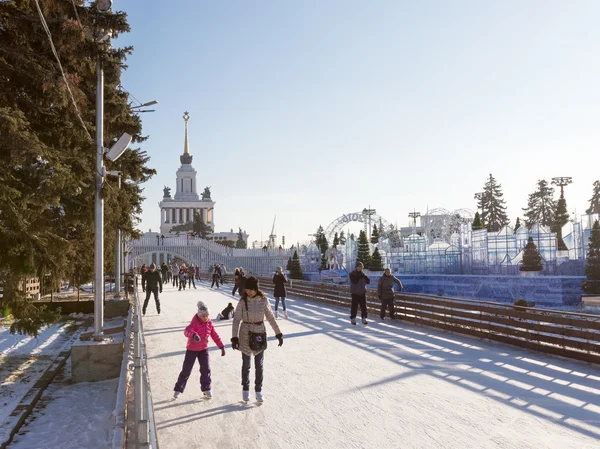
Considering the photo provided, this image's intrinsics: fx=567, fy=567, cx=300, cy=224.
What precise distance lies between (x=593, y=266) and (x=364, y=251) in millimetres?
23414

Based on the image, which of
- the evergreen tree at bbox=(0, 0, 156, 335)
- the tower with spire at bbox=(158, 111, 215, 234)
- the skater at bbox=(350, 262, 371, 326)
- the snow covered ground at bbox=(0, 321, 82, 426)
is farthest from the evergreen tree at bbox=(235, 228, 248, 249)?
the evergreen tree at bbox=(0, 0, 156, 335)

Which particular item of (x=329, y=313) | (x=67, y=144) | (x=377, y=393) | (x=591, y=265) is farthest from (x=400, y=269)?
(x=377, y=393)

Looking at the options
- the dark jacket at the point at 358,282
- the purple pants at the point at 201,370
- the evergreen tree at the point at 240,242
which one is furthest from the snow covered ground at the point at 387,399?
the evergreen tree at the point at 240,242

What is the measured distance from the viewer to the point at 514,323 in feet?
40.1

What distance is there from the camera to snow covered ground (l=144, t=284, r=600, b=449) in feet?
20.0

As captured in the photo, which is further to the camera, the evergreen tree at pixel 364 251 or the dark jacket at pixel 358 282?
the evergreen tree at pixel 364 251

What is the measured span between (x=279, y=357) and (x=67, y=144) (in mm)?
7548

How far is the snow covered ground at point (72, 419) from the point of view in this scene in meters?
8.06

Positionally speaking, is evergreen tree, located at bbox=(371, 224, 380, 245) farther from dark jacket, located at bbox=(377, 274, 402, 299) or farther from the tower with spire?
the tower with spire

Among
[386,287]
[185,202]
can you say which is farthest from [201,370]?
[185,202]

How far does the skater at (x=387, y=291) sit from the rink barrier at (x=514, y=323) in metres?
0.26

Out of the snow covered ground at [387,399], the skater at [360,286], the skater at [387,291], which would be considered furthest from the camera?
the skater at [387,291]

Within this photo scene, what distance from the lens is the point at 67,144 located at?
13.9m

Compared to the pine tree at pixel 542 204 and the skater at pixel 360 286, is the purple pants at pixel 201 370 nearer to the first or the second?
the skater at pixel 360 286
